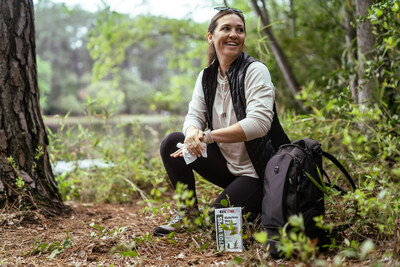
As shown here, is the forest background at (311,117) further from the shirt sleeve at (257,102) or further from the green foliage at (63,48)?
the green foliage at (63,48)

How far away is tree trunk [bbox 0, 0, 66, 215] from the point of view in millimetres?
2500

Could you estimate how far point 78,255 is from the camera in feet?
6.42

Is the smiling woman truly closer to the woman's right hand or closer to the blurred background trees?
the woman's right hand

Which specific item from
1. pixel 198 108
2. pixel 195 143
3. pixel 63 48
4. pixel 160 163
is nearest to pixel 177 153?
pixel 195 143

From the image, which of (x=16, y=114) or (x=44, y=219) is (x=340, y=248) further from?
(x=16, y=114)

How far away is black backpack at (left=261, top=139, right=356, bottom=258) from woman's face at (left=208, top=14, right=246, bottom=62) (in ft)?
2.33

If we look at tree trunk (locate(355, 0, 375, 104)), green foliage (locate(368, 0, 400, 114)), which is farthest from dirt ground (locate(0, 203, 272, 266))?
tree trunk (locate(355, 0, 375, 104))

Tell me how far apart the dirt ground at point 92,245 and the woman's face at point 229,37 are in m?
1.06

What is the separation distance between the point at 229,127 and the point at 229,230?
0.53 metres

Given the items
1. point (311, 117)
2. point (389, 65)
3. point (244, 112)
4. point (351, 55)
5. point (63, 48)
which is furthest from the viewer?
point (63, 48)

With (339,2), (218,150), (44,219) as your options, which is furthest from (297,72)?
(44,219)

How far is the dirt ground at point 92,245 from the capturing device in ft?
6.09

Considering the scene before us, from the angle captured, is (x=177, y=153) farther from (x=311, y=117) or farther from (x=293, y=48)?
(x=293, y=48)

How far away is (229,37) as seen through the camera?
2211mm
